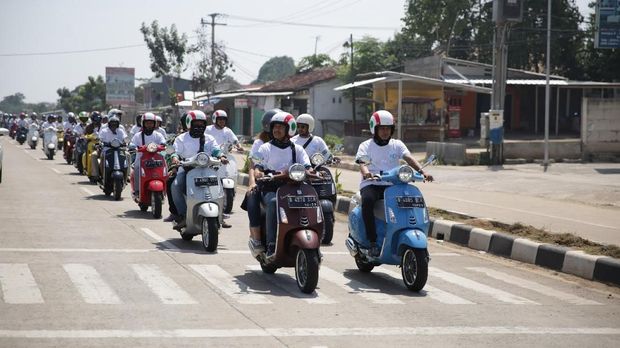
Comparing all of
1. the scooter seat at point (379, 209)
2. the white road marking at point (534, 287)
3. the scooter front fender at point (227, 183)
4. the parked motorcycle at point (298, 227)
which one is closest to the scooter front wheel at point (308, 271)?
the parked motorcycle at point (298, 227)

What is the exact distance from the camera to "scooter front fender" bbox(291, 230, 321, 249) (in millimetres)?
8797

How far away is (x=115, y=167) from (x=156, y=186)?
12.3 ft

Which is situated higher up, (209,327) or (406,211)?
(406,211)

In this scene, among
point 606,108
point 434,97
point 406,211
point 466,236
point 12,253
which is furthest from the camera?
point 434,97

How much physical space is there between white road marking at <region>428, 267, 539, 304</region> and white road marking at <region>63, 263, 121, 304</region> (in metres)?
3.75

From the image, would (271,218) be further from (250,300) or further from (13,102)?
(13,102)

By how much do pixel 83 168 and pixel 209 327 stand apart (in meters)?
19.6

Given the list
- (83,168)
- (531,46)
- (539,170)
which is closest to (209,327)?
(83,168)

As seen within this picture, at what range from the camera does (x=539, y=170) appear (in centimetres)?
2817

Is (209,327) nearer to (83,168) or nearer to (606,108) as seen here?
(83,168)

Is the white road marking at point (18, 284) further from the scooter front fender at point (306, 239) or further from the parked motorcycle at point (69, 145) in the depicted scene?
the parked motorcycle at point (69, 145)

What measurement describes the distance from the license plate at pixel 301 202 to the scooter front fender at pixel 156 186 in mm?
6474

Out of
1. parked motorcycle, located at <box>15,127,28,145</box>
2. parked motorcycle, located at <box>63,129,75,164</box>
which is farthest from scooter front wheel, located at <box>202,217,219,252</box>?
parked motorcycle, located at <box>15,127,28,145</box>

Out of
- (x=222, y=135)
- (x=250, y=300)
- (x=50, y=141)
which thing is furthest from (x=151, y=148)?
(x=50, y=141)
